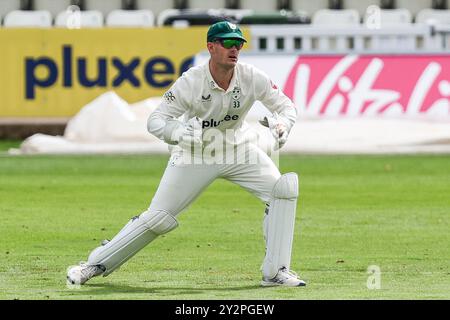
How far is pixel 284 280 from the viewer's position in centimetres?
1057

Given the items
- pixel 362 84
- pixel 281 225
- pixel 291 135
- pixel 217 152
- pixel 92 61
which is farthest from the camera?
pixel 92 61

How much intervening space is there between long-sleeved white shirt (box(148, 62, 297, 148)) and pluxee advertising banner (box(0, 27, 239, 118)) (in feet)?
47.0

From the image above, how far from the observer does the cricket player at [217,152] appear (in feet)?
34.4

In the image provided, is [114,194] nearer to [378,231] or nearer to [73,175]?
[73,175]

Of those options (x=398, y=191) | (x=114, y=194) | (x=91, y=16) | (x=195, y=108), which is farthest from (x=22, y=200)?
(x=91, y=16)

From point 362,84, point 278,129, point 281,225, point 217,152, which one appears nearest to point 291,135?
point 362,84

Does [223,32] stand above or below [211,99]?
above

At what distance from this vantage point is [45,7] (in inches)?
1172

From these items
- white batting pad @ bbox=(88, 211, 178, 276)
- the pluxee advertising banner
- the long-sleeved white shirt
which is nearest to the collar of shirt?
the long-sleeved white shirt

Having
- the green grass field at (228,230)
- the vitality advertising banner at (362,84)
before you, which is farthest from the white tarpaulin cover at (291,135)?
the green grass field at (228,230)

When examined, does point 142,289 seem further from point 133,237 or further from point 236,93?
point 236,93

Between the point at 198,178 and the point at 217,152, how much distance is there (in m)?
0.23
